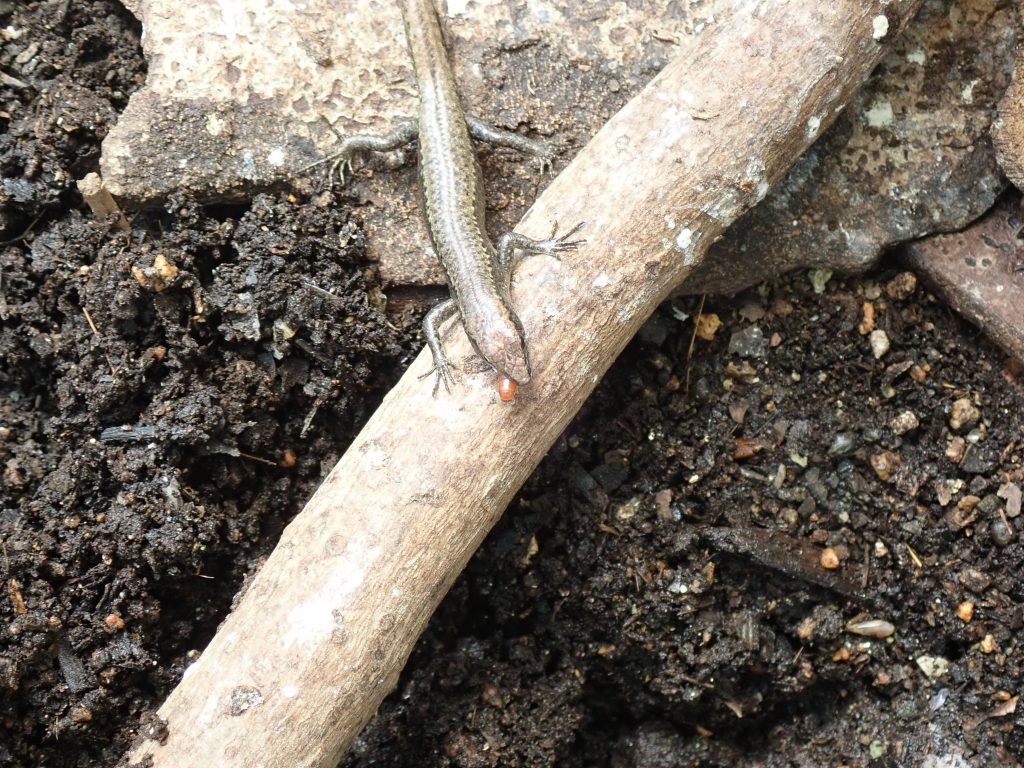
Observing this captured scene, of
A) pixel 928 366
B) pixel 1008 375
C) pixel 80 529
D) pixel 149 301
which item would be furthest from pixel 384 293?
pixel 1008 375

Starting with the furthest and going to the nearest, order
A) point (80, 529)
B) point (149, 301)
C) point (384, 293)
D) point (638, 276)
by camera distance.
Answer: point (384, 293)
point (149, 301)
point (80, 529)
point (638, 276)

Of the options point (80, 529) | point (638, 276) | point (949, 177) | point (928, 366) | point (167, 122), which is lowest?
point (928, 366)

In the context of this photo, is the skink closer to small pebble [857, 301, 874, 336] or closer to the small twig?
the small twig

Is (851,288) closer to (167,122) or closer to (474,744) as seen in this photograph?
(474,744)

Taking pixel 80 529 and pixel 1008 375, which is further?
pixel 1008 375

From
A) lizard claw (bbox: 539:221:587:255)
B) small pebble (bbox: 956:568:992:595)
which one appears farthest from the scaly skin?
small pebble (bbox: 956:568:992:595)

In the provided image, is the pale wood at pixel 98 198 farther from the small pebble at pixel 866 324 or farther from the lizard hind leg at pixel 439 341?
the small pebble at pixel 866 324

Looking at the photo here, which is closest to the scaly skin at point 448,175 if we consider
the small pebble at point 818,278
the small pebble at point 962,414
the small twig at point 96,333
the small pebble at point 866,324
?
the small twig at point 96,333
